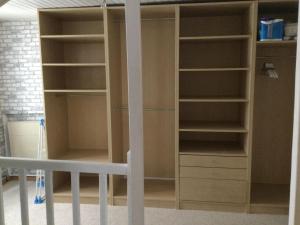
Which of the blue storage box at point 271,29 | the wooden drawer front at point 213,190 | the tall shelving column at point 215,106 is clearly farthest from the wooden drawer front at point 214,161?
the blue storage box at point 271,29

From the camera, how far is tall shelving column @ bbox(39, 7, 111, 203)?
10.6 feet

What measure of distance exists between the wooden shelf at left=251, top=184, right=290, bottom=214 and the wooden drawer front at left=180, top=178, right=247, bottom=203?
0.61 feet

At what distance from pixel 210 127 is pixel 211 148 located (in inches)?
11.4

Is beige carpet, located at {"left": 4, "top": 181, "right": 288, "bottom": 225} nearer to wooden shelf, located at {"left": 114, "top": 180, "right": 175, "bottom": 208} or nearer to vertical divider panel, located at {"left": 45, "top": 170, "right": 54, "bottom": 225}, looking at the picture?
wooden shelf, located at {"left": 114, "top": 180, "right": 175, "bottom": 208}

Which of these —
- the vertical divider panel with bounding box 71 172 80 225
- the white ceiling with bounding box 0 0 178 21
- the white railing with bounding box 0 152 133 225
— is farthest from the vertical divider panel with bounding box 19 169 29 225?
the white ceiling with bounding box 0 0 178 21

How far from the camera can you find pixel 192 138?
3.49 metres

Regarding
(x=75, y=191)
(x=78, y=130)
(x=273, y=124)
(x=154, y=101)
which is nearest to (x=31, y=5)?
(x=78, y=130)

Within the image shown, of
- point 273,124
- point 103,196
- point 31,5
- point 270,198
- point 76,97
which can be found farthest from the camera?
point 76,97

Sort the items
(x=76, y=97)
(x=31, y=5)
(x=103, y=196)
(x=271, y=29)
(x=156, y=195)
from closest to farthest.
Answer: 1. (x=103, y=196)
2. (x=271, y=29)
3. (x=31, y=5)
4. (x=156, y=195)
5. (x=76, y=97)

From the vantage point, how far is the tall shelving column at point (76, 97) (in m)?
3.23

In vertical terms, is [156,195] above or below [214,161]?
below

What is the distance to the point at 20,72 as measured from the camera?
375 cm

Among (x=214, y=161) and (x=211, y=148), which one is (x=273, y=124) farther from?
(x=214, y=161)

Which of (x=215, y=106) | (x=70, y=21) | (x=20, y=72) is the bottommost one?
(x=215, y=106)
